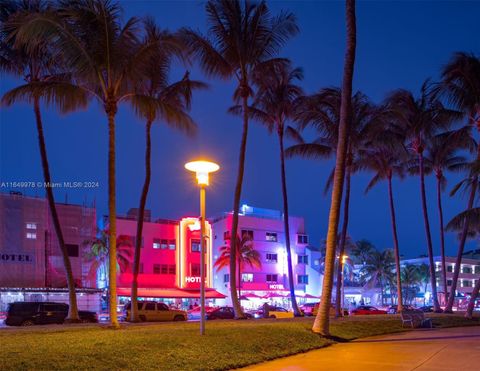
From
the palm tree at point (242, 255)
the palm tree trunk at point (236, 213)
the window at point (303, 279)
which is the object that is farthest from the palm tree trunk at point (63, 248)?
the window at point (303, 279)

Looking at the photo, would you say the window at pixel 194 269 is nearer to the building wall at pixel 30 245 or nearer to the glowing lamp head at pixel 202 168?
the building wall at pixel 30 245

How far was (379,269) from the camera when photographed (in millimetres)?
105062

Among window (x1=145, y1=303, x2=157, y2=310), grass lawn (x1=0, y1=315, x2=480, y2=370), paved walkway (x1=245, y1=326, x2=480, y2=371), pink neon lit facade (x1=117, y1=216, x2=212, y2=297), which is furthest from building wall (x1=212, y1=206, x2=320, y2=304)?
grass lawn (x1=0, y1=315, x2=480, y2=370)

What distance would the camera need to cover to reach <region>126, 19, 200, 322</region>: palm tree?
19.8m

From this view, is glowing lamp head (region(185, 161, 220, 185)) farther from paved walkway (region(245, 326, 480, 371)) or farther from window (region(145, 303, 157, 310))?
window (region(145, 303, 157, 310))

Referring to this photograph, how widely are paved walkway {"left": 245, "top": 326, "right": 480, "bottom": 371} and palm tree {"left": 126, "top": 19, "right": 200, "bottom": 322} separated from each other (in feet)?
29.5

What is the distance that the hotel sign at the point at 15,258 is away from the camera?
153 feet

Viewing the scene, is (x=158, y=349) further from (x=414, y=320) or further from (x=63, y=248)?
(x=414, y=320)

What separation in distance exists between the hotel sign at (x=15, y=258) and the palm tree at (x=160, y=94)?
69.9 feet

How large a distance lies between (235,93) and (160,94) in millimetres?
3800

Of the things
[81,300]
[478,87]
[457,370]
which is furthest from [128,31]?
[81,300]

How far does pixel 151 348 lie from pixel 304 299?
219 feet

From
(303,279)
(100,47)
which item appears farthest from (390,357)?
(303,279)

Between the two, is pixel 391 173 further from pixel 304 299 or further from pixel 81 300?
pixel 304 299
